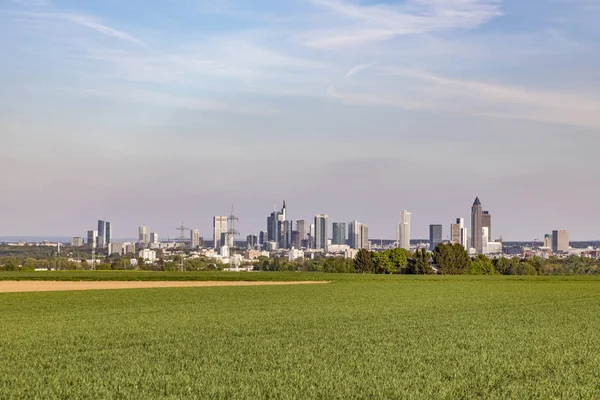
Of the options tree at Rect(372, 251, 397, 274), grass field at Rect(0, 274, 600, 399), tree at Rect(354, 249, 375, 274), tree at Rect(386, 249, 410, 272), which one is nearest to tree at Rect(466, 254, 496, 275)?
tree at Rect(386, 249, 410, 272)

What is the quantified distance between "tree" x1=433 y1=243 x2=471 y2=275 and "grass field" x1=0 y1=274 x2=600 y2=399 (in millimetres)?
123977

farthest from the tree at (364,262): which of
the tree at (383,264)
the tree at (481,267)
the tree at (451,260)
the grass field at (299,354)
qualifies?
the grass field at (299,354)

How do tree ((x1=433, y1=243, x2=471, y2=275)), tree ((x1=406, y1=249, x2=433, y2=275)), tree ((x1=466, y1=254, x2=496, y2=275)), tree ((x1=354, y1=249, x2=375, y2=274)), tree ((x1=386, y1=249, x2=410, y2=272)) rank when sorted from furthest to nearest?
tree ((x1=354, y1=249, x2=375, y2=274))
tree ((x1=466, y1=254, x2=496, y2=275))
tree ((x1=386, y1=249, x2=410, y2=272))
tree ((x1=433, y1=243, x2=471, y2=275))
tree ((x1=406, y1=249, x2=433, y2=275))

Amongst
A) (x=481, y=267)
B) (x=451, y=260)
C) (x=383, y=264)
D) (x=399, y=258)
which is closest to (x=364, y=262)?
(x=383, y=264)

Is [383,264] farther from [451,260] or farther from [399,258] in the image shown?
[451,260]

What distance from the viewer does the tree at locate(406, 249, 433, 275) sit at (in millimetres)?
157625

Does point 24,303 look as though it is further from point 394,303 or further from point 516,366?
point 516,366

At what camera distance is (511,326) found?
106 feet

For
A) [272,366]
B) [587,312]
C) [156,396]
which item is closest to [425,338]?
[272,366]

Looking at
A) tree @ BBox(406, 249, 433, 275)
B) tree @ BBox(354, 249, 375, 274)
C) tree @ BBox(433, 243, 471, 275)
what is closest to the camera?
tree @ BBox(406, 249, 433, 275)

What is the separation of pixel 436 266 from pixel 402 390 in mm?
155509

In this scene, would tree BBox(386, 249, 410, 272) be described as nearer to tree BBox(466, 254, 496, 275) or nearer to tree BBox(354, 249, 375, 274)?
tree BBox(354, 249, 375, 274)

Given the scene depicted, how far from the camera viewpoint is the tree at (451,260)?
538 ft

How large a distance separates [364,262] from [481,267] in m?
25.3
